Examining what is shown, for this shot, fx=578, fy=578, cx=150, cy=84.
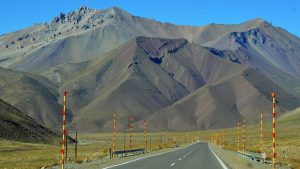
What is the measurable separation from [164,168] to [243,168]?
5.54 metres

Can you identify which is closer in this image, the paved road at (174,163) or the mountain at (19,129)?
the paved road at (174,163)

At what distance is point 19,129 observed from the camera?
396 ft

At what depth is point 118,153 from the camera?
53.4 m

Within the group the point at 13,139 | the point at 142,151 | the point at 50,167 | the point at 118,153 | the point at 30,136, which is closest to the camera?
the point at 50,167

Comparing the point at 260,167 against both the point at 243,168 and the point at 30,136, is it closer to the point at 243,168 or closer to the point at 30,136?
the point at 243,168

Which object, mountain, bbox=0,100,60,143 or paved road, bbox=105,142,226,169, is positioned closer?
paved road, bbox=105,142,226,169

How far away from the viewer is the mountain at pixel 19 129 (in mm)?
115750

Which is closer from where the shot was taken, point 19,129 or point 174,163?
point 174,163

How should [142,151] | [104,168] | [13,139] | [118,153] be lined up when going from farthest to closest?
[13,139]
[142,151]
[118,153]
[104,168]

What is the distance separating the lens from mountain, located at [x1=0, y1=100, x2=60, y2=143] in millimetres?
115750

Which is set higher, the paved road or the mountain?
the mountain

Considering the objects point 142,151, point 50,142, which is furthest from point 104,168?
point 50,142

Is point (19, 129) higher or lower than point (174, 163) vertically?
higher

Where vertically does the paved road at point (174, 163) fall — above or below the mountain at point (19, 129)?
below
